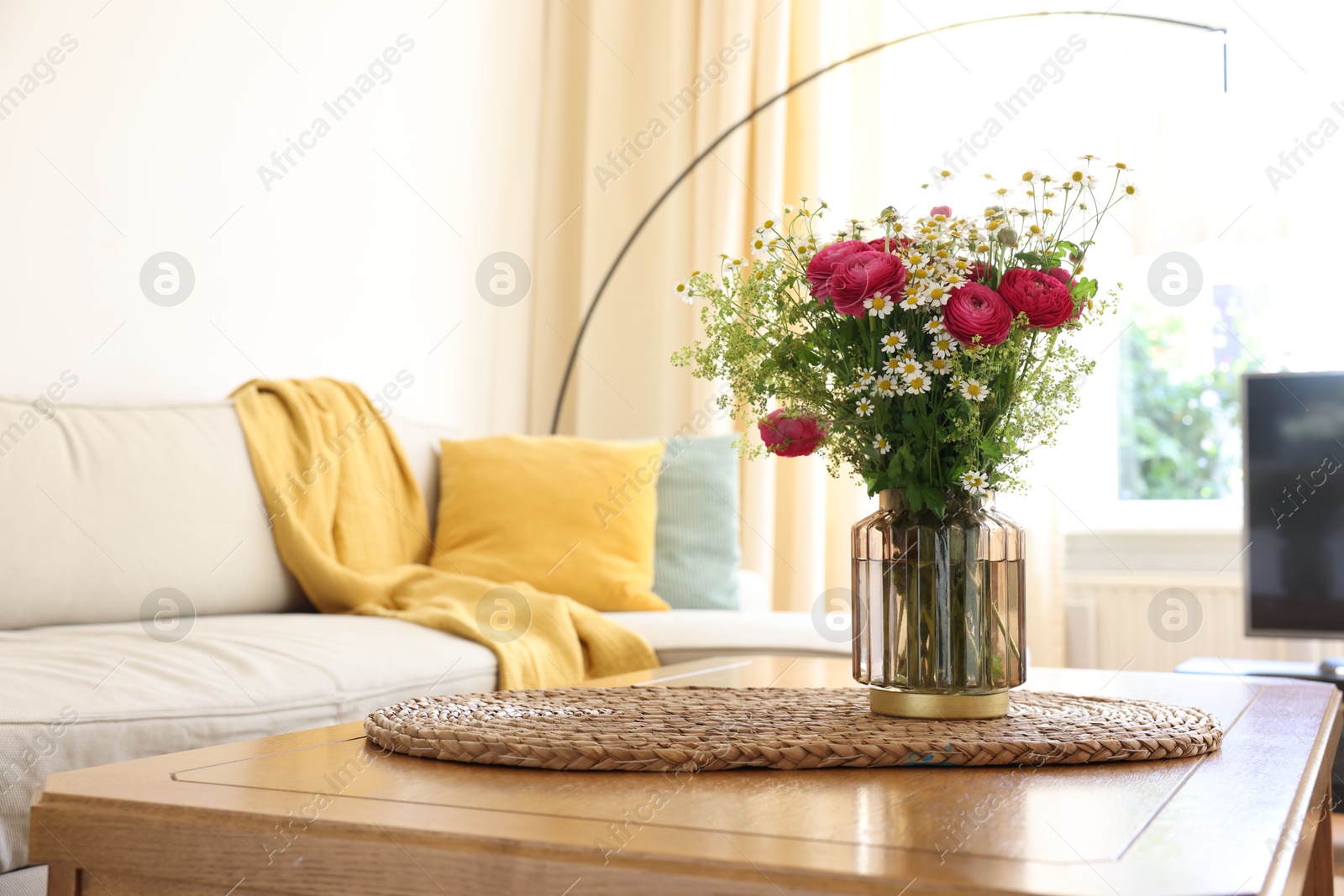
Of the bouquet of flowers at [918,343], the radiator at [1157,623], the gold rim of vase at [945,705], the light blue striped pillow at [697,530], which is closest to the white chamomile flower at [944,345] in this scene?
the bouquet of flowers at [918,343]

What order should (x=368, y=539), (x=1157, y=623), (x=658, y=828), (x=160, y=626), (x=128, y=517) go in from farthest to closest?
(x=1157, y=623) → (x=368, y=539) → (x=128, y=517) → (x=160, y=626) → (x=658, y=828)

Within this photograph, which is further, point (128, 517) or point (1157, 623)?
point (1157, 623)

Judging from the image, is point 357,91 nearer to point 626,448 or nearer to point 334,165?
point 334,165

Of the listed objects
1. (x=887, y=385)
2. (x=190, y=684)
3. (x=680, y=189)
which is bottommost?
(x=190, y=684)

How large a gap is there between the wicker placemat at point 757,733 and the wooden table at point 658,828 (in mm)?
16

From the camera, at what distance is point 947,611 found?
1123mm

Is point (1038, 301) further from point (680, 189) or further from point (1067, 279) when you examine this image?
point (680, 189)

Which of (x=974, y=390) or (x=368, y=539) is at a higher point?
(x=974, y=390)

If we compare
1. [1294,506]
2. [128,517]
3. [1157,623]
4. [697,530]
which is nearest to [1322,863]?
[1294,506]

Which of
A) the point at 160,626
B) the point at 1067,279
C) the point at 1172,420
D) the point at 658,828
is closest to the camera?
the point at 658,828

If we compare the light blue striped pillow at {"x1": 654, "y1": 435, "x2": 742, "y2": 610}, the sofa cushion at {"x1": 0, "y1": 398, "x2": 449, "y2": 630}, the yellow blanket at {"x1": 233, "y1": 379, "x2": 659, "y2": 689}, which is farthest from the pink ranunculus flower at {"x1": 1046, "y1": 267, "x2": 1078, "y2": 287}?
the light blue striped pillow at {"x1": 654, "y1": 435, "x2": 742, "y2": 610}

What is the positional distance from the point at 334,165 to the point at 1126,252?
2369mm

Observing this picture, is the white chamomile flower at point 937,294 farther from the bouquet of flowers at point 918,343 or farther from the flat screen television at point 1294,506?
the flat screen television at point 1294,506

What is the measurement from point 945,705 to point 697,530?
1.86 metres
